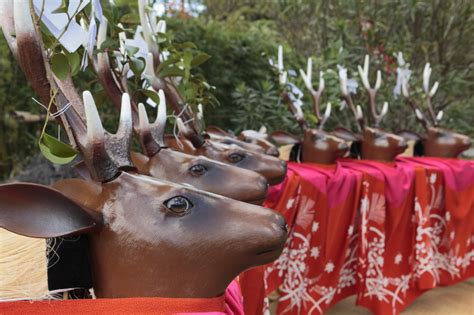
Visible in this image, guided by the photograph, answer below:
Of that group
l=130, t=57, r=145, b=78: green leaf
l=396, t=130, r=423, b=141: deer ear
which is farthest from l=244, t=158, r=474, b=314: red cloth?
l=130, t=57, r=145, b=78: green leaf

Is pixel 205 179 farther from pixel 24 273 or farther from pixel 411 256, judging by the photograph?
pixel 411 256

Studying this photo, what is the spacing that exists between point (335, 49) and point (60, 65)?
151 inches

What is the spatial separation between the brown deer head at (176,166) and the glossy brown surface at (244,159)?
1.23 ft

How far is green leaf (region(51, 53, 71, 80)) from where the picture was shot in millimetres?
886

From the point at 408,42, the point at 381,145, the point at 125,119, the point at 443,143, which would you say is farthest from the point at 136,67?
the point at 408,42

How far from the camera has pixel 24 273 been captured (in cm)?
79

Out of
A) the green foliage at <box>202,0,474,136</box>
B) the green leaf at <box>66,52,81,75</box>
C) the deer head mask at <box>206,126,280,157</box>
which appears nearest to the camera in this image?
Result: the green leaf at <box>66,52,81,75</box>

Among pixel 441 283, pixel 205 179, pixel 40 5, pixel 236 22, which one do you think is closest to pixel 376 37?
pixel 236 22

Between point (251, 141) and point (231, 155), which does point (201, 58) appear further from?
point (251, 141)

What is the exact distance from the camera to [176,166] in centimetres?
133

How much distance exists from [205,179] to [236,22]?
15.7 ft

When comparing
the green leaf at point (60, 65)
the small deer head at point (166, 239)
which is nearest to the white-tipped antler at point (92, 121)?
the small deer head at point (166, 239)

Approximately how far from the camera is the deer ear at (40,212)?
730 mm

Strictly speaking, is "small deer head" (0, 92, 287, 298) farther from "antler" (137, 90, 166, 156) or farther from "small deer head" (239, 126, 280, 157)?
"small deer head" (239, 126, 280, 157)
